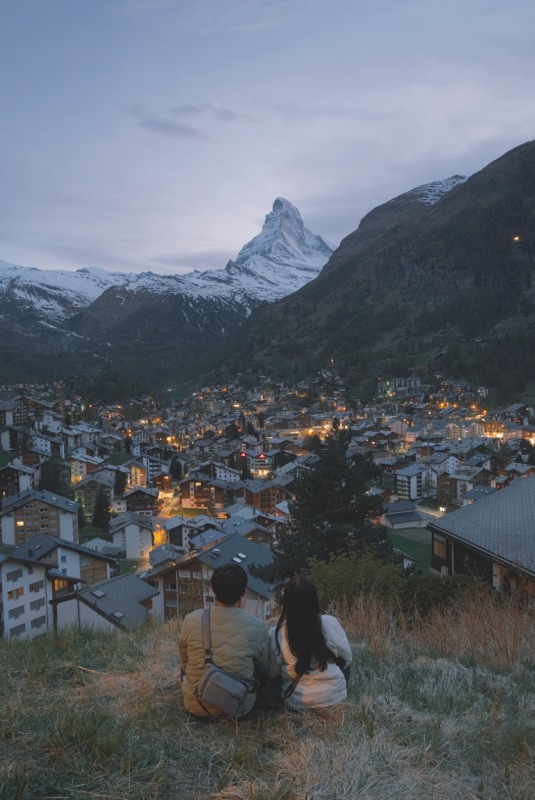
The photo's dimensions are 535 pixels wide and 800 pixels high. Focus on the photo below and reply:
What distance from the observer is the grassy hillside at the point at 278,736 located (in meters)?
2.02

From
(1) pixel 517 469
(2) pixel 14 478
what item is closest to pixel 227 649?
(1) pixel 517 469

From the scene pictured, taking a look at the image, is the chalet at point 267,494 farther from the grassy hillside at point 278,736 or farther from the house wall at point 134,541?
the grassy hillside at point 278,736

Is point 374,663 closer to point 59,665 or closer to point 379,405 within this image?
point 59,665

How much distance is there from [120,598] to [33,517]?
730 inches

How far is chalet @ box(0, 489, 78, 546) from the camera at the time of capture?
2942 cm

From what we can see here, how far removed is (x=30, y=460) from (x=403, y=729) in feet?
157

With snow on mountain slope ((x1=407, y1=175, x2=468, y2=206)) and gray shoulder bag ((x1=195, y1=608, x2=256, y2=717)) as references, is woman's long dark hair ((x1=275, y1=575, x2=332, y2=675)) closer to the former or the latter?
gray shoulder bag ((x1=195, y1=608, x2=256, y2=717))

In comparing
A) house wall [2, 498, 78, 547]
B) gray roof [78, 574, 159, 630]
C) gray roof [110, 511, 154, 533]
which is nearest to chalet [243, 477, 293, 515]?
gray roof [110, 511, 154, 533]

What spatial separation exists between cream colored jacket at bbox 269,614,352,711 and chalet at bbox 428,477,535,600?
12.2 ft

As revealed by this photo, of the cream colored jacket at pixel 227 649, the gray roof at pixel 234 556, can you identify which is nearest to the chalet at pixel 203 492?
the gray roof at pixel 234 556

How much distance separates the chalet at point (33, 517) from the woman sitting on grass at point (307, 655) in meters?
29.4

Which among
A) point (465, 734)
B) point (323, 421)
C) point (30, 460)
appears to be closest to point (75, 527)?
point (30, 460)

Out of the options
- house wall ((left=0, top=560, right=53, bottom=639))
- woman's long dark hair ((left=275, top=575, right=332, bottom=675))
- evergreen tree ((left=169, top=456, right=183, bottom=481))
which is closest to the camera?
woman's long dark hair ((left=275, top=575, right=332, bottom=675))

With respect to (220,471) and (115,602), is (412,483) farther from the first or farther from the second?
(115,602)
